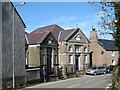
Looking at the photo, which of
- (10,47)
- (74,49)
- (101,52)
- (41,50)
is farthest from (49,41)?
(101,52)

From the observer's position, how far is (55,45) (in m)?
50.5

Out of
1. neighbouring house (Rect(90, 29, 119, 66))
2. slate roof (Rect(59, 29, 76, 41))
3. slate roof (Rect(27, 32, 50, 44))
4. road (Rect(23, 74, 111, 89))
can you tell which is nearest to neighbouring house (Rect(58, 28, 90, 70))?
slate roof (Rect(59, 29, 76, 41))

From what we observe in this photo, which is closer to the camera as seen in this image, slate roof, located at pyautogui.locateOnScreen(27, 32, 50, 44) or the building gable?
slate roof, located at pyautogui.locateOnScreen(27, 32, 50, 44)

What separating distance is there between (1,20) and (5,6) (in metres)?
1.72

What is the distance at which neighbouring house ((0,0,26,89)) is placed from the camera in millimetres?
28891

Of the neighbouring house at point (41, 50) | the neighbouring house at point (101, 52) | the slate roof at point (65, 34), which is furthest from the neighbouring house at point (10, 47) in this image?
the neighbouring house at point (101, 52)

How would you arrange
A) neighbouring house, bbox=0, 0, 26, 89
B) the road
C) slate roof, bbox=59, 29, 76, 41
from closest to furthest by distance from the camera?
the road → neighbouring house, bbox=0, 0, 26, 89 → slate roof, bbox=59, 29, 76, 41

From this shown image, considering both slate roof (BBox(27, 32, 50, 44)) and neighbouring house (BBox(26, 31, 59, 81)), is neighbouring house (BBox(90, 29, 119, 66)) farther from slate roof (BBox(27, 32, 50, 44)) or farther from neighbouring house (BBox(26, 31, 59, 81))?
slate roof (BBox(27, 32, 50, 44))

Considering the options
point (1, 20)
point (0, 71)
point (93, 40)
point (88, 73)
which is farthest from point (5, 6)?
point (93, 40)

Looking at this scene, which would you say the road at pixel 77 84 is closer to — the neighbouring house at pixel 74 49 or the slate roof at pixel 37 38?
the slate roof at pixel 37 38

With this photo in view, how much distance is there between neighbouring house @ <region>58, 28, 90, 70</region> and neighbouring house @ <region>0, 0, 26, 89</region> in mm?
21235

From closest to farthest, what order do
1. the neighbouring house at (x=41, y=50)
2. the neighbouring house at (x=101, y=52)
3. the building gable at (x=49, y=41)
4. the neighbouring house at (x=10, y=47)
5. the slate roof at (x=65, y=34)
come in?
the neighbouring house at (x=10, y=47), the neighbouring house at (x=41, y=50), the building gable at (x=49, y=41), the slate roof at (x=65, y=34), the neighbouring house at (x=101, y=52)

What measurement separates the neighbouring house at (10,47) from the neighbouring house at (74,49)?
69.7 ft

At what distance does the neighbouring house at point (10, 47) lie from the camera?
A: 28891 mm
